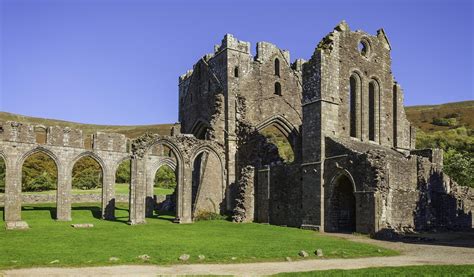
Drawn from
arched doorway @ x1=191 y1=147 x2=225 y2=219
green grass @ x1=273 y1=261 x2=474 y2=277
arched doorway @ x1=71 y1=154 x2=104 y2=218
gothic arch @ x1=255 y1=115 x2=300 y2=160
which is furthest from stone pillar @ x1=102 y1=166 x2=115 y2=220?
green grass @ x1=273 y1=261 x2=474 y2=277

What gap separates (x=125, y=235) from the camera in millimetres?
18203

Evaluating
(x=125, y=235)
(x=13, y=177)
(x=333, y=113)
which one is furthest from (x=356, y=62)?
(x=13, y=177)

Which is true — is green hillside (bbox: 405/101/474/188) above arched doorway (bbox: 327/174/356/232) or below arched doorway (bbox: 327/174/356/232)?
above

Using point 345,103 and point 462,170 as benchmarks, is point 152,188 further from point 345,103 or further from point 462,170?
point 462,170

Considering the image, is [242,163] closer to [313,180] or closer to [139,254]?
[313,180]

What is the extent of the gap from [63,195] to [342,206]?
17201mm

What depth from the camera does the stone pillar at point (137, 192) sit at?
24.5 m

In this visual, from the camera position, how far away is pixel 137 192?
2483 cm

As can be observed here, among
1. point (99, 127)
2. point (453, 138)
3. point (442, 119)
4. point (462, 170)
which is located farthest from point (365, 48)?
point (99, 127)

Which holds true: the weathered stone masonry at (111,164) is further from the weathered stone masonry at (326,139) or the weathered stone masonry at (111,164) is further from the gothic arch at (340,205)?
the gothic arch at (340,205)

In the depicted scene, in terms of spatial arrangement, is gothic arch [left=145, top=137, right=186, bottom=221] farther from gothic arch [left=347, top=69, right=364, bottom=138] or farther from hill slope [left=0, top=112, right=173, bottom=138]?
hill slope [left=0, top=112, right=173, bottom=138]

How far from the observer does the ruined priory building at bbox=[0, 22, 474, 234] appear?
2078 centimetres

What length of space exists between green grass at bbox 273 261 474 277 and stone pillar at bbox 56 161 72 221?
2184 centimetres

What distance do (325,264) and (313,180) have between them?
10.5 m
